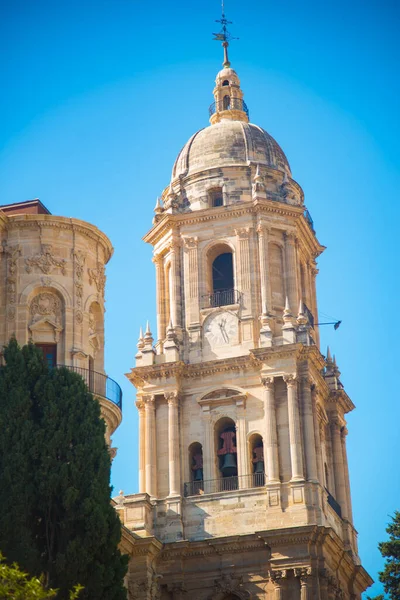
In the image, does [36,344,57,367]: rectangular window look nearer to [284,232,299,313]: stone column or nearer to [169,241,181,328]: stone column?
[169,241,181,328]: stone column

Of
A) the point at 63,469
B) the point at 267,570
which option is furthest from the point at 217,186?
the point at 63,469

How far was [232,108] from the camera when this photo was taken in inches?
2805

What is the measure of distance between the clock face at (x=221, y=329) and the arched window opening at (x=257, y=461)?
173 inches

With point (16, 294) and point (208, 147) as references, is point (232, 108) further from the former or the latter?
point (16, 294)

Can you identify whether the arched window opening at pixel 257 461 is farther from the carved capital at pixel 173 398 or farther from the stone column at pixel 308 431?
the carved capital at pixel 173 398

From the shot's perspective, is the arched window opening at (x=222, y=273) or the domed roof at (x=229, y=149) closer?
the arched window opening at (x=222, y=273)

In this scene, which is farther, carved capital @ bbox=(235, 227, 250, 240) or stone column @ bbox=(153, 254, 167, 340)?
stone column @ bbox=(153, 254, 167, 340)

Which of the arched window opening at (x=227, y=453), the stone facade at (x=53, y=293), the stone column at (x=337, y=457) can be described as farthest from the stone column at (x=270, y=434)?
the stone facade at (x=53, y=293)

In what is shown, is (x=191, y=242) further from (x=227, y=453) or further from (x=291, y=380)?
(x=227, y=453)

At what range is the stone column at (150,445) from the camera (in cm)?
6200

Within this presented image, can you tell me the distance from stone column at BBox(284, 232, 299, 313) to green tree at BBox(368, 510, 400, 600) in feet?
32.9

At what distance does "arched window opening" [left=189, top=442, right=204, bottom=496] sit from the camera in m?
62.1

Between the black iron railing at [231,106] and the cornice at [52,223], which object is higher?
the black iron railing at [231,106]

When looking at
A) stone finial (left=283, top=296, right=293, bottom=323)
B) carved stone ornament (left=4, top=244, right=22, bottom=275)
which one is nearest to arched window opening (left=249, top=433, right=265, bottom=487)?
stone finial (left=283, top=296, right=293, bottom=323)
